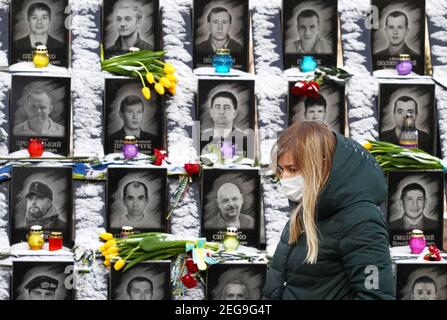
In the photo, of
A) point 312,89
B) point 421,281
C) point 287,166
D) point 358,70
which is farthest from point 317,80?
point 287,166

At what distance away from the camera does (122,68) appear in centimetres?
532

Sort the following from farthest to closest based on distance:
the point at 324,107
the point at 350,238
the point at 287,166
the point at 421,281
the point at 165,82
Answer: the point at 324,107
the point at 165,82
the point at 421,281
the point at 287,166
the point at 350,238

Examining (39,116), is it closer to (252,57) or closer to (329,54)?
(252,57)

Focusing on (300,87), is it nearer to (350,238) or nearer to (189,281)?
(189,281)

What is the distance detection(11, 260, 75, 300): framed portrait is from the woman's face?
75.5 inches

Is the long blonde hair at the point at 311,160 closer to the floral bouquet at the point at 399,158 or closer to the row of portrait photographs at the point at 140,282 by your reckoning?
the row of portrait photographs at the point at 140,282

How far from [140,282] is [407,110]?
1425mm

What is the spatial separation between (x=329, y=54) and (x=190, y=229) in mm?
1048

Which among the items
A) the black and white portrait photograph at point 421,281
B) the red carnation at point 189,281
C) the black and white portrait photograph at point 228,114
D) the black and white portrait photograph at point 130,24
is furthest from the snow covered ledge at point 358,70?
the red carnation at point 189,281

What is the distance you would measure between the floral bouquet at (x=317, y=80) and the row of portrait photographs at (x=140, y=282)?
79cm

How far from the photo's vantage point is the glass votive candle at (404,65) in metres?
5.52

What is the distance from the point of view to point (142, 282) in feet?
16.8

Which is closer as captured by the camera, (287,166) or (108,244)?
(287,166)

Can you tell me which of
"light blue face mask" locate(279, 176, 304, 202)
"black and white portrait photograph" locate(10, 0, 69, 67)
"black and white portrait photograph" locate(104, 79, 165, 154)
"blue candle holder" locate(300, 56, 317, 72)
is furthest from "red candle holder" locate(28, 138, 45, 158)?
"light blue face mask" locate(279, 176, 304, 202)
